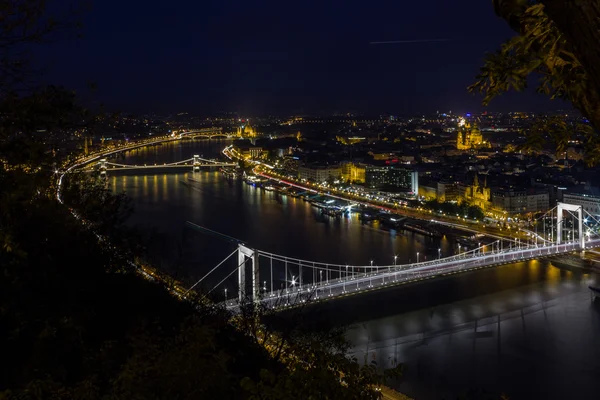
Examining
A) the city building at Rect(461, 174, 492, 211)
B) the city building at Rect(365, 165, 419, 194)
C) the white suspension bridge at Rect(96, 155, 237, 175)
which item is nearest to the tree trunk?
the city building at Rect(461, 174, 492, 211)

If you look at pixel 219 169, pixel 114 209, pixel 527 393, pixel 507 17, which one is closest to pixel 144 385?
pixel 507 17

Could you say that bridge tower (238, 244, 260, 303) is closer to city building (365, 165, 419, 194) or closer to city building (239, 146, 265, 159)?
city building (365, 165, 419, 194)

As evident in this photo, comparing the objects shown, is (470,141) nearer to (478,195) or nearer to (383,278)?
(478,195)

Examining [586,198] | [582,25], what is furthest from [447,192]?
[582,25]

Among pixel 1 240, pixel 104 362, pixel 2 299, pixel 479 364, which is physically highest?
pixel 1 240

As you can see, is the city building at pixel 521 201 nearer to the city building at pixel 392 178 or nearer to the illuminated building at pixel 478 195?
the illuminated building at pixel 478 195

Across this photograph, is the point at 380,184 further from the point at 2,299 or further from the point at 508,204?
the point at 2,299
